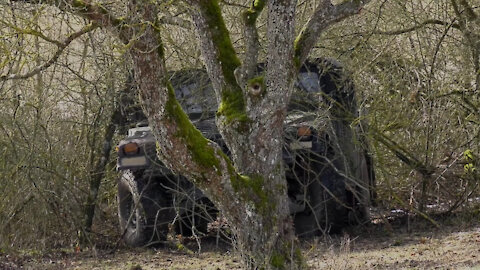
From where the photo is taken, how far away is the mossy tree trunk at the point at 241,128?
Answer: 24.8 feet

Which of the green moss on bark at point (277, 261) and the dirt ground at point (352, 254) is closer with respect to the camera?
the green moss on bark at point (277, 261)

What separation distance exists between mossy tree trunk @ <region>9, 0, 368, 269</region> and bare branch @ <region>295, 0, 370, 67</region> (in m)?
0.19

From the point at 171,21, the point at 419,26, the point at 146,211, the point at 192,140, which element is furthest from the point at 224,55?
the point at 419,26

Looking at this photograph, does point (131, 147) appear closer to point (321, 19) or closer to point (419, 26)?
point (321, 19)

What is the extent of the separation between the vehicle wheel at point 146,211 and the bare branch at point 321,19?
10.8 ft

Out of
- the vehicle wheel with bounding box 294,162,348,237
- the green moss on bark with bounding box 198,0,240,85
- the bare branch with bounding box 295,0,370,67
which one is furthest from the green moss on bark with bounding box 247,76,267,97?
the vehicle wheel with bounding box 294,162,348,237

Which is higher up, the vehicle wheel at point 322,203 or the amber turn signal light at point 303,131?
the amber turn signal light at point 303,131

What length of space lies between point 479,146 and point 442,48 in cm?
139

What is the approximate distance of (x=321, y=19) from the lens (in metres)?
8.02

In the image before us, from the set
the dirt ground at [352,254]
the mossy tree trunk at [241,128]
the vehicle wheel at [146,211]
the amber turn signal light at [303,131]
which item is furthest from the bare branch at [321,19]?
the vehicle wheel at [146,211]

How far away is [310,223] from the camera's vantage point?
10.8m

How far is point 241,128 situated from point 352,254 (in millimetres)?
Result: 2706

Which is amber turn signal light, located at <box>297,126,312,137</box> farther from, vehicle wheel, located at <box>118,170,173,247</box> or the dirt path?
vehicle wheel, located at <box>118,170,173,247</box>

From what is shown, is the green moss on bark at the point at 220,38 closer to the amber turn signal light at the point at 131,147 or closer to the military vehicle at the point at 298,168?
the military vehicle at the point at 298,168
